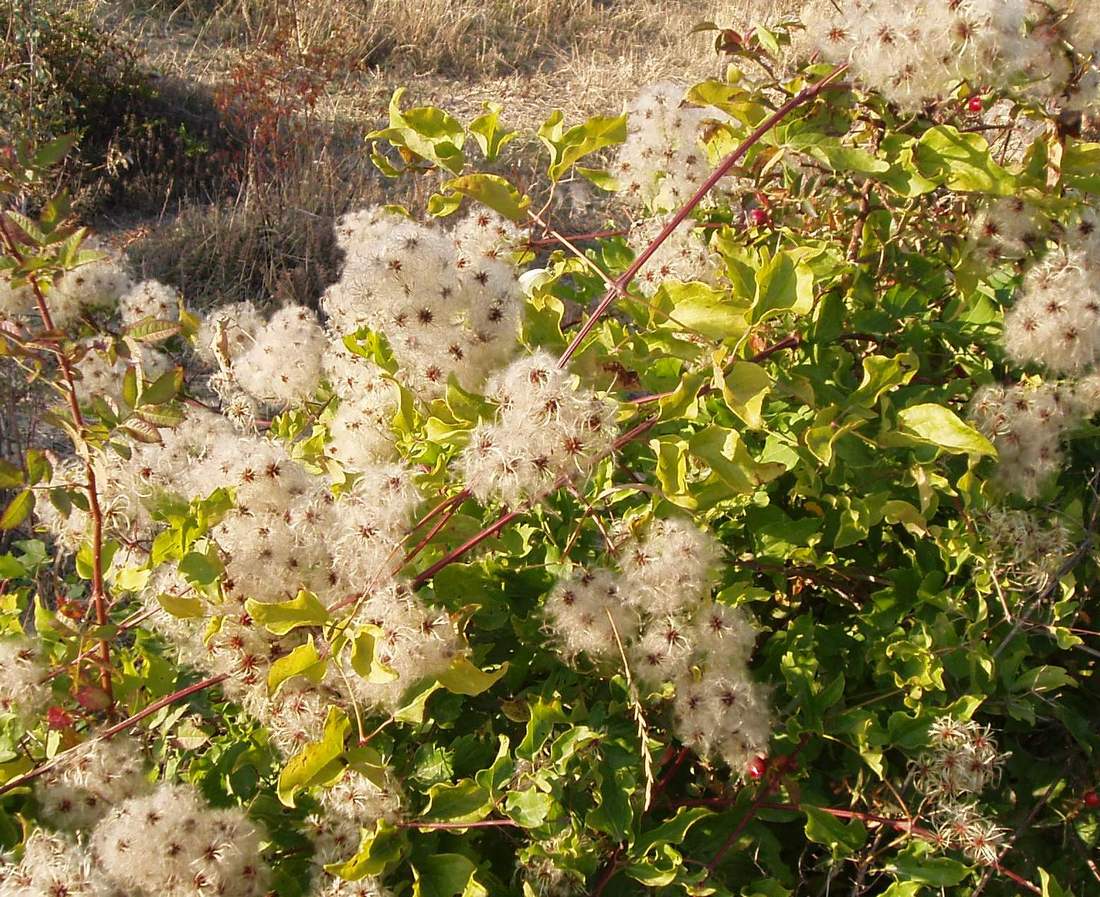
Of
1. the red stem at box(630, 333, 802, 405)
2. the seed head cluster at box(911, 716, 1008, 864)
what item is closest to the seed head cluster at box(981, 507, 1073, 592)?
the seed head cluster at box(911, 716, 1008, 864)

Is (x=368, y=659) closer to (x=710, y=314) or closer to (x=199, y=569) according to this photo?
(x=199, y=569)

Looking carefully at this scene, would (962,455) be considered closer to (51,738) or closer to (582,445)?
(582,445)

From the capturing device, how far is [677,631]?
1.33 metres

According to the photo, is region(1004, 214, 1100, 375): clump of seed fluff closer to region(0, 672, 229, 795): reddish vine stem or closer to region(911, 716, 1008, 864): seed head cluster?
region(911, 716, 1008, 864): seed head cluster

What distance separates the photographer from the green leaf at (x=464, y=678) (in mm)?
1222

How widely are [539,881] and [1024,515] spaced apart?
85 centimetres

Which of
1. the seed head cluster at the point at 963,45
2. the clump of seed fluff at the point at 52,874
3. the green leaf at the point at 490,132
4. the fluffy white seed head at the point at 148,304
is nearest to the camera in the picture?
the clump of seed fluff at the point at 52,874

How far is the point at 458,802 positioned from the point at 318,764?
0.65ft

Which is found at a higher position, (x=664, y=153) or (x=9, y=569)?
(x=664, y=153)

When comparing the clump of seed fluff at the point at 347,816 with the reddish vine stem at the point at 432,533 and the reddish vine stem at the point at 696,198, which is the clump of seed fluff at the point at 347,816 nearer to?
the reddish vine stem at the point at 432,533

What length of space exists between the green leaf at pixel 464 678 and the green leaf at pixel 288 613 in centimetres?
16

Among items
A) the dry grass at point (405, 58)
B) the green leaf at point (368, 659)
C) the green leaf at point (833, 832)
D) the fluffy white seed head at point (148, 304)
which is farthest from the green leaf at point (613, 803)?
the dry grass at point (405, 58)

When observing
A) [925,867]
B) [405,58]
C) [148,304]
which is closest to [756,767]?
[925,867]

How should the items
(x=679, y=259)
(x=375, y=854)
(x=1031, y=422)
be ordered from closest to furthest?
(x=375, y=854), (x=1031, y=422), (x=679, y=259)
